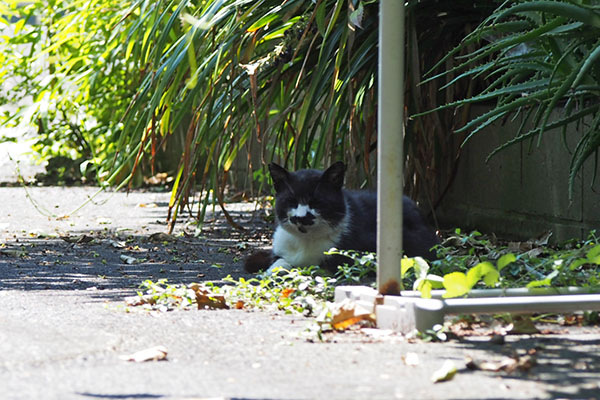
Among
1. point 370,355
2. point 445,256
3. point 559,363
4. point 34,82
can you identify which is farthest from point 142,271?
point 34,82

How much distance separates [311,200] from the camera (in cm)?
390

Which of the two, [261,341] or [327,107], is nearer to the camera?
[261,341]

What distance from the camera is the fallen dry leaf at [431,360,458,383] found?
195 centimetres

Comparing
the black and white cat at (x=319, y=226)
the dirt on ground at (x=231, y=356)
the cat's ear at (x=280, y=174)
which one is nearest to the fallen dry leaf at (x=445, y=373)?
the dirt on ground at (x=231, y=356)

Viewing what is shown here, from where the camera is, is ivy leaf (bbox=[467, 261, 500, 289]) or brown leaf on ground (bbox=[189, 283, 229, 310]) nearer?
ivy leaf (bbox=[467, 261, 500, 289])

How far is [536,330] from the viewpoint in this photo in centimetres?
246

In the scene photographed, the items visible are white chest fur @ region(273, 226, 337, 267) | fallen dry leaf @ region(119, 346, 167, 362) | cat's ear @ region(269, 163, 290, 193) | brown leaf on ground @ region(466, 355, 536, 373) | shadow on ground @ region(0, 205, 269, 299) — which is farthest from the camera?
cat's ear @ region(269, 163, 290, 193)

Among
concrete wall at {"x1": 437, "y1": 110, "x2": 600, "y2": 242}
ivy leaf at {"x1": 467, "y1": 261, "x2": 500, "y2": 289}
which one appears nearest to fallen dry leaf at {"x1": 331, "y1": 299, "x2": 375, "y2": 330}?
ivy leaf at {"x1": 467, "y1": 261, "x2": 500, "y2": 289}

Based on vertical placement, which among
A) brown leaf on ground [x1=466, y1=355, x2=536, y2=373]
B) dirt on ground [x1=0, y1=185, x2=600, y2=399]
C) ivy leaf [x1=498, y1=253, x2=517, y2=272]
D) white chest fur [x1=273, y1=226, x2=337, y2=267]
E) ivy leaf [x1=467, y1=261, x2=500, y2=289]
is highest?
ivy leaf [x1=498, y1=253, x2=517, y2=272]

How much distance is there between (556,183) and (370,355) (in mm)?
2397

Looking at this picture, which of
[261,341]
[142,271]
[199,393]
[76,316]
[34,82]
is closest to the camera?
[199,393]

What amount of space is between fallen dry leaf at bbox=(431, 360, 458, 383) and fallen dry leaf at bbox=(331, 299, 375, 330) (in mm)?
546

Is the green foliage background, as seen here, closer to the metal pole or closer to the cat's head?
the cat's head

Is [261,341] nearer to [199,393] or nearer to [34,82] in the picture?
[199,393]
